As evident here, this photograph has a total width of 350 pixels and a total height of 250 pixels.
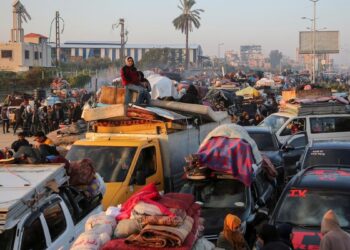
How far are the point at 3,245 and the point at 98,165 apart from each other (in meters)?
5.07

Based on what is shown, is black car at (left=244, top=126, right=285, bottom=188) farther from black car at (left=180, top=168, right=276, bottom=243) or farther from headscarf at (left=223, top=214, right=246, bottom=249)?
headscarf at (left=223, top=214, right=246, bottom=249)

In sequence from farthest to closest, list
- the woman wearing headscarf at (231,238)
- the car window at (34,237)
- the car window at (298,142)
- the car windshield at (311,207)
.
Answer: the car window at (298,142) < the car windshield at (311,207) < the woman wearing headscarf at (231,238) < the car window at (34,237)

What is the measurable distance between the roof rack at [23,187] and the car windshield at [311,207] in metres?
2.83

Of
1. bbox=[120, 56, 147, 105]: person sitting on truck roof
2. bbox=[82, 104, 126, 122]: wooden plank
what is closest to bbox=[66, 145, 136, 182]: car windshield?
bbox=[82, 104, 126, 122]: wooden plank

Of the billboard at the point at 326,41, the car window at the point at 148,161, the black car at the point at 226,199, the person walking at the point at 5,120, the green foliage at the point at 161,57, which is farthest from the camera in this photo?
the green foliage at the point at 161,57

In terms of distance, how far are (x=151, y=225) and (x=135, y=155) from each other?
5848 millimetres

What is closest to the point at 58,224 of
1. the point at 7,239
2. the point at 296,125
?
the point at 7,239

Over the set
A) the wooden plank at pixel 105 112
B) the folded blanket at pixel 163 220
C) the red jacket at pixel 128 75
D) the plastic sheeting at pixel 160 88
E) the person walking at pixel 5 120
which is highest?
the red jacket at pixel 128 75

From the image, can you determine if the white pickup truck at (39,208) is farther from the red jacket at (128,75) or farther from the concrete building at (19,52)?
the concrete building at (19,52)

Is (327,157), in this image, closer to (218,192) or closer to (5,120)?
(218,192)

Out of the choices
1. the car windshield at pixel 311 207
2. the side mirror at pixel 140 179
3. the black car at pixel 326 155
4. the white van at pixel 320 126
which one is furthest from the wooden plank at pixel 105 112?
the white van at pixel 320 126

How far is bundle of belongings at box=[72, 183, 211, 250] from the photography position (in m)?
3.90

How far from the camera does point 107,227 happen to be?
4191 millimetres

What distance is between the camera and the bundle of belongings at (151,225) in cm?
390
